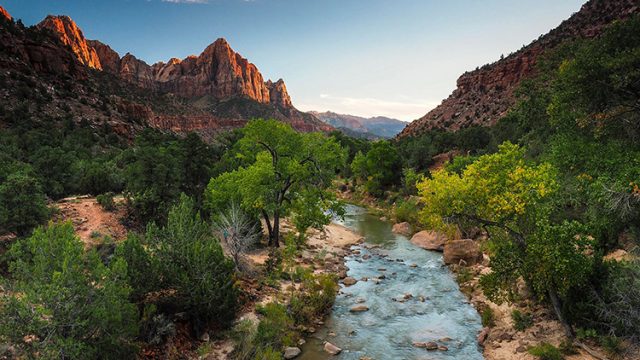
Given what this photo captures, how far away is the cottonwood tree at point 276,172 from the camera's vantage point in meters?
24.8

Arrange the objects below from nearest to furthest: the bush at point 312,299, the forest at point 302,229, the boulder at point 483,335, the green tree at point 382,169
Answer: the forest at point 302,229
the boulder at point 483,335
the bush at point 312,299
the green tree at point 382,169

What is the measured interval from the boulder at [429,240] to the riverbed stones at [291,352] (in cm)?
1980

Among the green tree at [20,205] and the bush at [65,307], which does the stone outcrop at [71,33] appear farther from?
the bush at [65,307]

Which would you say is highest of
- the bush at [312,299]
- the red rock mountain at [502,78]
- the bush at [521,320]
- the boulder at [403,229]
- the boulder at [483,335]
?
the red rock mountain at [502,78]

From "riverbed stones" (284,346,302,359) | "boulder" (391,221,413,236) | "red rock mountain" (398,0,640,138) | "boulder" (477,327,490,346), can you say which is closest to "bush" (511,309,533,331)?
"boulder" (477,327,490,346)

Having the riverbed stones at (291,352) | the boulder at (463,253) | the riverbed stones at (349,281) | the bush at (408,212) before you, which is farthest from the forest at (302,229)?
the bush at (408,212)

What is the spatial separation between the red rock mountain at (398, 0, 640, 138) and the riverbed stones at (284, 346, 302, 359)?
84784 millimetres

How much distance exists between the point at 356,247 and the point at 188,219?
20308mm

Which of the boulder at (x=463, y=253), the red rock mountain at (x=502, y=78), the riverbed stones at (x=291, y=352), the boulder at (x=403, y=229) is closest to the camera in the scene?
the riverbed stones at (x=291, y=352)

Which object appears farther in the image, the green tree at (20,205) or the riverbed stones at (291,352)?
the green tree at (20,205)

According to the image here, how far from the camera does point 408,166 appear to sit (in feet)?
230

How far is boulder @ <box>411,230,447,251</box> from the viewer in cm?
3256

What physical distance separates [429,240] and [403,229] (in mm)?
6086

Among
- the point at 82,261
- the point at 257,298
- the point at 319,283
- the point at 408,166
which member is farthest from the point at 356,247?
the point at 408,166
